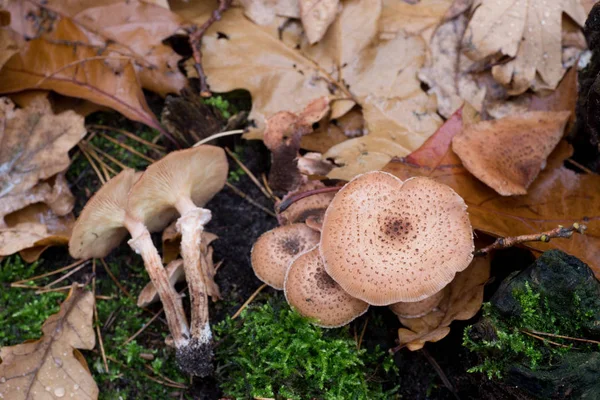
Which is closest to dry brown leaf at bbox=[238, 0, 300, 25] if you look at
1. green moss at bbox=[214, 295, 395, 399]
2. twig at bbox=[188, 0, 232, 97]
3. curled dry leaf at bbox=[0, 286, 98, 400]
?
twig at bbox=[188, 0, 232, 97]

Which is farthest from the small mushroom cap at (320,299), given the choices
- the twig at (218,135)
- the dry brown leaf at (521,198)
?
the twig at (218,135)

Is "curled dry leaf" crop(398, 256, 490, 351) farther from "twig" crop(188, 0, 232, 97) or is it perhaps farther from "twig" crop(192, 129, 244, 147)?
"twig" crop(188, 0, 232, 97)

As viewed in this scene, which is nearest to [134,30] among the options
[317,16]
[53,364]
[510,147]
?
[317,16]

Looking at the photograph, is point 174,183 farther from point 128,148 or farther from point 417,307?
point 417,307

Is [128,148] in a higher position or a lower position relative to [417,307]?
higher

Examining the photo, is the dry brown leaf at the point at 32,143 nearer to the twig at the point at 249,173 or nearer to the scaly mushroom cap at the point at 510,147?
the twig at the point at 249,173

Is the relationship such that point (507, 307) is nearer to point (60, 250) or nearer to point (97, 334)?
point (97, 334)

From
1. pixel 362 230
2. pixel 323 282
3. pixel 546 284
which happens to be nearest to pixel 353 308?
pixel 323 282
